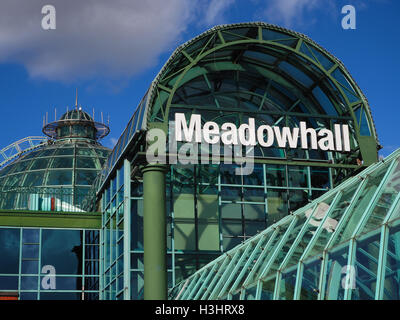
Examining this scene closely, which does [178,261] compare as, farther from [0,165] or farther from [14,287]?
[0,165]

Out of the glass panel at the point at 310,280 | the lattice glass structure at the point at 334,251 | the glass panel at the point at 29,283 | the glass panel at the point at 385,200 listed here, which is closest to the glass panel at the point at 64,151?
the glass panel at the point at 29,283

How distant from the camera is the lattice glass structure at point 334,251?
14.4m

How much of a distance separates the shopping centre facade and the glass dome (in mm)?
5531

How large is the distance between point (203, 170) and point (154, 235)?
6.85 meters

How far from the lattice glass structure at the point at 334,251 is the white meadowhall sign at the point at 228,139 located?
5.99 metres

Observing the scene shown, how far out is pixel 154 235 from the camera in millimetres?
25984

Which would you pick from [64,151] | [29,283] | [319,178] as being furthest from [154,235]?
[64,151]

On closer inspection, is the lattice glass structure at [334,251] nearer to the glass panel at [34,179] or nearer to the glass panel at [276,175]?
the glass panel at [276,175]

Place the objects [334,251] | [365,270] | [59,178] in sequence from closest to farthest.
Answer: [365,270] → [334,251] → [59,178]

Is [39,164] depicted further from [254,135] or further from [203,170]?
[254,135]

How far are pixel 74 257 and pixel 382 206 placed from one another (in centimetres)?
2119

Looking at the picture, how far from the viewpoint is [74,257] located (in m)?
34.3

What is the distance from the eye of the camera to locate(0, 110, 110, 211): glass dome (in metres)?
40.2

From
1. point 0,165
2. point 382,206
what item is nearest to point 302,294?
point 382,206
